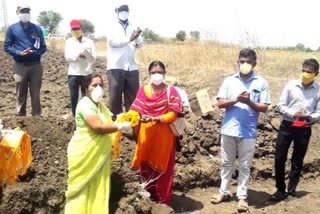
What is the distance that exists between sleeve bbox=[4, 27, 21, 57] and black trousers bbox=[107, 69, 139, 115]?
1495 mm

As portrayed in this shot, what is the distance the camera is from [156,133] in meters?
4.27

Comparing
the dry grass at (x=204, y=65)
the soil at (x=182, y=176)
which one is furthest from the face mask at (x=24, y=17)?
the dry grass at (x=204, y=65)

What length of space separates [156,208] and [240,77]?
1798 millimetres

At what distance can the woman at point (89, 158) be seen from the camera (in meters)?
3.52

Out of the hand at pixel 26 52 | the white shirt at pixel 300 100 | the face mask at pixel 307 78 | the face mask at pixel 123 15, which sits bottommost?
the white shirt at pixel 300 100

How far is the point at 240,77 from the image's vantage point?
4.45 m

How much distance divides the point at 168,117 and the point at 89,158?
101 cm

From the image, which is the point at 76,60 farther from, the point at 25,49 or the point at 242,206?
the point at 242,206

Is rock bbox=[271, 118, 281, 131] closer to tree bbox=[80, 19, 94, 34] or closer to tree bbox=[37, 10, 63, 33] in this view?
A: tree bbox=[37, 10, 63, 33]

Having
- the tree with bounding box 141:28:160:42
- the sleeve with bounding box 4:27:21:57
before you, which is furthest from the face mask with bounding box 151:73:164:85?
the tree with bounding box 141:28:160:42

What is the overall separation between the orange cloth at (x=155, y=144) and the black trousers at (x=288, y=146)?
148 centimetres

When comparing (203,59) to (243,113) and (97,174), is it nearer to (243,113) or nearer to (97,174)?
(243,113)

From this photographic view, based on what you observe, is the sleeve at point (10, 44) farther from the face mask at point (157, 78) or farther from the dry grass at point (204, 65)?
the dry grass at point (204, 65)

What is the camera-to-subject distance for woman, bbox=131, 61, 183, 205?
13.6 ft
